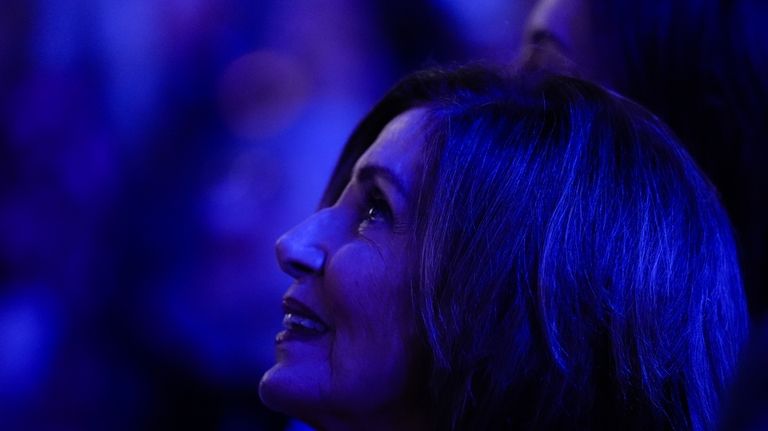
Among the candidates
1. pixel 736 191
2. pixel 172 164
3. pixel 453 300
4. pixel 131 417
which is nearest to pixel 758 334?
pixel 453 300

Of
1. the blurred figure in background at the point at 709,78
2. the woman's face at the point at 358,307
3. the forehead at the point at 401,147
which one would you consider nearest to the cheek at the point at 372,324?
the woman's face at the point at 358,307

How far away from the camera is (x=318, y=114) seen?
280 centimetres

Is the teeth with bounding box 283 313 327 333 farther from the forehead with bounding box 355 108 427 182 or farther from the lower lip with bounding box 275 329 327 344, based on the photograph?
the forehead with bounding box 355 108 427 182

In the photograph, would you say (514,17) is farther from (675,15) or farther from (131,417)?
(131,417)

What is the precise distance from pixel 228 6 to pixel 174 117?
37cm

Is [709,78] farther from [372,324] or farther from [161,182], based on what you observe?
[161,182]

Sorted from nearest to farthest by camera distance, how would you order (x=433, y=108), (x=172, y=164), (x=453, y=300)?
1. (x=453, y=300)
2. (x=433, y=108)
3. (x=172, y=164)

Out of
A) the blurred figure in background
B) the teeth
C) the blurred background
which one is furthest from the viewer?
the blurred background

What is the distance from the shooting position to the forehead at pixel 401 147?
4.22ft

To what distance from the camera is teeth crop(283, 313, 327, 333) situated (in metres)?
1.28

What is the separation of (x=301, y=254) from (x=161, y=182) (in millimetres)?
1581

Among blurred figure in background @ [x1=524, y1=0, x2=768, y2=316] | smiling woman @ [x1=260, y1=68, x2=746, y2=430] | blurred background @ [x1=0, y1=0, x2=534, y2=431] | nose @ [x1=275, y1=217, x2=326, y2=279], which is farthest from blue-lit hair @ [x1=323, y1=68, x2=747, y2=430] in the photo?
blurred background @ [x1=0, y1=0, x2=534, y2=431]

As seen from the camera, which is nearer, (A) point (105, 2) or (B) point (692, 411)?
(B) point (692, 411)

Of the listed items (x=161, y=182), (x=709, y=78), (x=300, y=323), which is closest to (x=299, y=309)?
(x=300, y=323)
